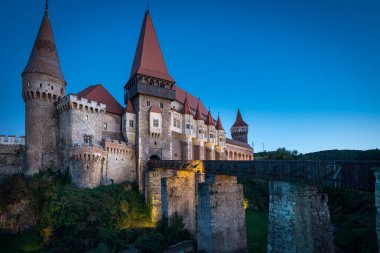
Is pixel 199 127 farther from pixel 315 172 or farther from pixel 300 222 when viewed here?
pixel 315 172

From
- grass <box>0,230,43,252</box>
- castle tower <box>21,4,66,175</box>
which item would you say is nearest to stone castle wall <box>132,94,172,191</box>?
castle tower <box>21,4,66,175</box>

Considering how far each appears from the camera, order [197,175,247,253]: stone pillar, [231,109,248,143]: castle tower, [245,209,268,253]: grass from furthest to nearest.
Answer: [231,109,248,143]: castle tower, [245,209,268,253]: grass, [197,175,247,253]: stone pillar

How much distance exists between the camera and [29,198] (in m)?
21.4

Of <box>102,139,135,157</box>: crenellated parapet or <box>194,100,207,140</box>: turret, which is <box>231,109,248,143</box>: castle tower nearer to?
<box>194,100,207,140</box>: turret

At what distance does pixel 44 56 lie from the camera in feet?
89.4

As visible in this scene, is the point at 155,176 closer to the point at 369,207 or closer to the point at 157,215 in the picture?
the point at 157,215

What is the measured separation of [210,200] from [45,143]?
62.3 feet

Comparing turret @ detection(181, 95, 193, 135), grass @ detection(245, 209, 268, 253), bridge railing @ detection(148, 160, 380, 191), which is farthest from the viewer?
turret @ detection(181, 95, 193, 135)

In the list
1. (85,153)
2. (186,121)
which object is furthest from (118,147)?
(186,121)

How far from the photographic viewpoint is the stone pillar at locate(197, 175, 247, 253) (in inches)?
648

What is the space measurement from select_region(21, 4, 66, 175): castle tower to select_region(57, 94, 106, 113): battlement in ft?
4.68

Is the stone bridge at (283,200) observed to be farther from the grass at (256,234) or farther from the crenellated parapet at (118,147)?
the crenellated parapet at (118,147)

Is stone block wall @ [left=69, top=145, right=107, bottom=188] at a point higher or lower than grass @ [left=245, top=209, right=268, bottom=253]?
higher

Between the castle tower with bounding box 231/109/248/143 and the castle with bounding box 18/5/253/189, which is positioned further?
the castle tower with bounding box 231/109/248/143
